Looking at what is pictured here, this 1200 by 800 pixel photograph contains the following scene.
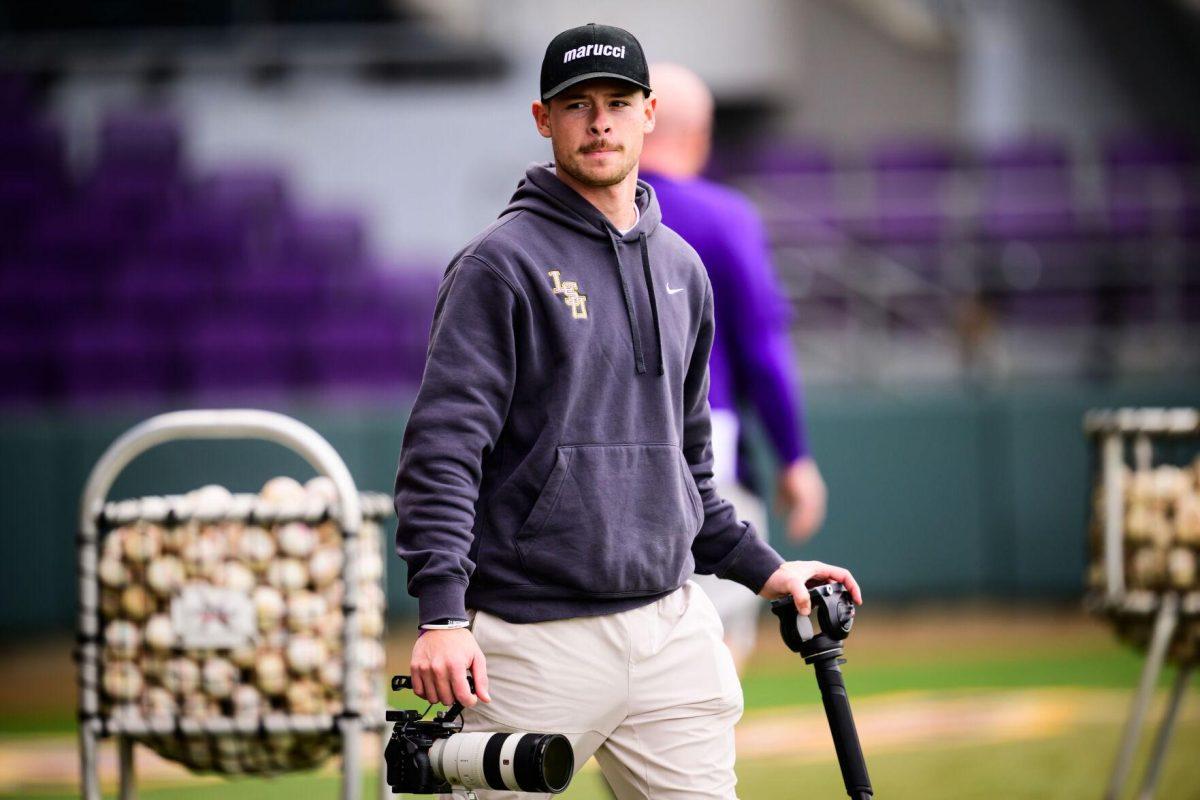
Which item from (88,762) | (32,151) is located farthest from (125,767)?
(32,151)

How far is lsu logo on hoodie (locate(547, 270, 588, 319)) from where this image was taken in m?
2.97

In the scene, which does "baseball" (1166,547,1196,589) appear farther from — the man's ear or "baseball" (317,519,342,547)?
the man's ear

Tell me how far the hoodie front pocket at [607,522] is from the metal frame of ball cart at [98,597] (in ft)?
3.69

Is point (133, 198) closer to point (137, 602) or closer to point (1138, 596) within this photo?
point (137, 602)

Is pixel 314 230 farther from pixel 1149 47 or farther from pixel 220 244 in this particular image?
pixel 1149 47

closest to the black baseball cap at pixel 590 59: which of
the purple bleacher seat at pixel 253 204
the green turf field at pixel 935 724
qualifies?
the green turf field at pixel 935 724

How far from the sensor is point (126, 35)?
1597cm

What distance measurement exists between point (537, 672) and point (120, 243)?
11.0 m

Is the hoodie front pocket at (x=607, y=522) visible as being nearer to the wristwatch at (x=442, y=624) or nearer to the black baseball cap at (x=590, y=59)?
the wristwatch at (x=442, y=624)

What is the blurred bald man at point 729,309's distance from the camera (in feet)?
16.3

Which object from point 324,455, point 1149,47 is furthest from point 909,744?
point 1149,47

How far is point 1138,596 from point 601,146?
9.14ft

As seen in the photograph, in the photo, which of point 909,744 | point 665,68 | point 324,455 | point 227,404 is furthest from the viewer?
point 227,404

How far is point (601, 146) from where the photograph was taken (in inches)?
118
